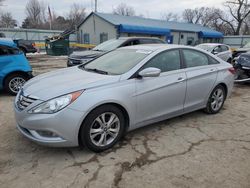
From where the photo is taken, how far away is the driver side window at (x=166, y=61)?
3837 mm

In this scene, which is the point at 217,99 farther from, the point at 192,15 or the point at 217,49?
the point at 192,15

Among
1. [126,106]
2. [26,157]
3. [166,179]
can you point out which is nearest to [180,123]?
[126,106]

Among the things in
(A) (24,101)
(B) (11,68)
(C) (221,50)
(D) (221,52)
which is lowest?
(A) (24,101)

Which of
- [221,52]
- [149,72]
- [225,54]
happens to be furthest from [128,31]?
[149,72]

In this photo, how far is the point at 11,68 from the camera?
6117mm

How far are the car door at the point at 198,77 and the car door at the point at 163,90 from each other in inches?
6.8

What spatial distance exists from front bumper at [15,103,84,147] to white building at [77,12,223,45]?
2034cm

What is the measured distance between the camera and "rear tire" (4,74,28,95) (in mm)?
6172

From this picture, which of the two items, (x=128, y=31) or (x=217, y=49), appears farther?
(x=128, y=31)

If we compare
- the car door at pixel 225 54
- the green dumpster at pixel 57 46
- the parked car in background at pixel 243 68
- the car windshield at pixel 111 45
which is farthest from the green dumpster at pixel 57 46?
the parked car in background at pixel 243 68

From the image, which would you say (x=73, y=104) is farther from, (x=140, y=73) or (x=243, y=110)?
(x=243, y=110)

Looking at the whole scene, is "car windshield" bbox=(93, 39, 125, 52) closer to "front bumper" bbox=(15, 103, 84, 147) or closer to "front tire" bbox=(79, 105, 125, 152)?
"front tire" bbox=(79, 105, 125, 152)

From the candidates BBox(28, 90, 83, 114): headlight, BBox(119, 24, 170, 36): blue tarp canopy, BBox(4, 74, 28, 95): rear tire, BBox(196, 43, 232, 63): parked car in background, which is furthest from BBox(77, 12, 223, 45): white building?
BBox(28, 90, 83, 114): headlight

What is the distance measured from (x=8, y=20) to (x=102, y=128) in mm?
65525
